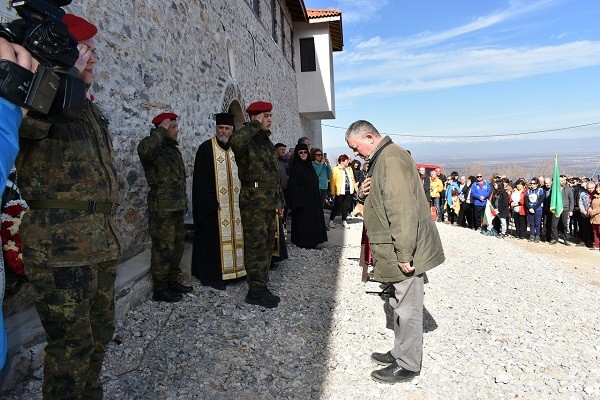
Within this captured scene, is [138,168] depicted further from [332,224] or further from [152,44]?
[332,224]

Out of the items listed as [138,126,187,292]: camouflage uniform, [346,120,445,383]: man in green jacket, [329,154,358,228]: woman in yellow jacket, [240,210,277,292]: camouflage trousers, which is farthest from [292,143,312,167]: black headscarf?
[346,120,445,383]: man in green jacket

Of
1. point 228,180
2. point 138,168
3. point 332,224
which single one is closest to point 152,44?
point 138,168

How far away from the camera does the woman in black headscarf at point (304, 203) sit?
256 inches

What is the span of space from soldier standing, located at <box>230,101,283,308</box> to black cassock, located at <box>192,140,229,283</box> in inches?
18.9

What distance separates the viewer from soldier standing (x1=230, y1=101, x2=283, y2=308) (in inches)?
153

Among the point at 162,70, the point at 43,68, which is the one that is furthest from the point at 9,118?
the point at 162,70

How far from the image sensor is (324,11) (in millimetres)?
16328

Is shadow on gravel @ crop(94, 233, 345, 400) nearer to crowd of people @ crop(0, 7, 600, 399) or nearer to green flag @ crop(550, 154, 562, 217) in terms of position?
crowd of people @ crop(0, 7, 600, 399)

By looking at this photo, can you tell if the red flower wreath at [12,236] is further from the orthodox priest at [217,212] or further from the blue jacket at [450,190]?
the blue jacket at [450,190]

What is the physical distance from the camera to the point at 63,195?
187 centimetres

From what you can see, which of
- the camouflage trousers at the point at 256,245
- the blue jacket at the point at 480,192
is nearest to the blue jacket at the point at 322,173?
the camouflage trousers at the point at 256,245

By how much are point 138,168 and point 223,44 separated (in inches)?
161

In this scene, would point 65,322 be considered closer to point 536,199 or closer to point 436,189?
point 536,199

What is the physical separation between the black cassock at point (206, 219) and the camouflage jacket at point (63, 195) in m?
2.24
